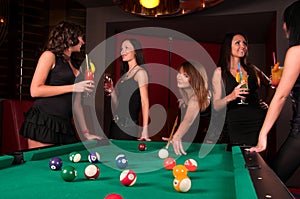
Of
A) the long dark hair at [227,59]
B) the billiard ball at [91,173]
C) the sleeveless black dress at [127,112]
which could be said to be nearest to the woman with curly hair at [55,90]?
the sleeveless black dress at [127,112]

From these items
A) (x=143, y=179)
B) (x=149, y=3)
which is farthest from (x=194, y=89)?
(x=143, y=179)

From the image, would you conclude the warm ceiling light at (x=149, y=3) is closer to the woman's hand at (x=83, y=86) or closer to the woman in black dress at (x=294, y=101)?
the woman's hand at (x=83, y=86)

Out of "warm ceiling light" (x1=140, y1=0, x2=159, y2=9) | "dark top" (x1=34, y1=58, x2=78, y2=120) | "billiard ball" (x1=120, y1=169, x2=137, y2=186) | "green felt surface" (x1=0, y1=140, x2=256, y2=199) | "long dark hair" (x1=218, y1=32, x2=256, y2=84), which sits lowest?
"green felt surface" (x1=0, y1=140, x2=256, y2=199)

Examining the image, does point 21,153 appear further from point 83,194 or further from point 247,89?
point 247,89

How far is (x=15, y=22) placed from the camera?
14.0ft

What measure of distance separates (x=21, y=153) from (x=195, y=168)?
850mm

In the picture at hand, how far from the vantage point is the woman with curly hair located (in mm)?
2133

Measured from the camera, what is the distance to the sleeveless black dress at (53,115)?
2.16m

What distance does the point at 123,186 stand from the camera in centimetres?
111

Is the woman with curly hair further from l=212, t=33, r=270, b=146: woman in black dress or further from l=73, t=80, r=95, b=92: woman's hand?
l=212, t=33, r=270, b=146: woman in black dress

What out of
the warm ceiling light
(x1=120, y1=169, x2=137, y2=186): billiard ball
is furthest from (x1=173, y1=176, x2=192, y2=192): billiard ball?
the warm ceiling light

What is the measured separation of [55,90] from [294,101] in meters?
1.52

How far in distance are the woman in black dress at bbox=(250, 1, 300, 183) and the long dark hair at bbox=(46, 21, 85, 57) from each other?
141 cm

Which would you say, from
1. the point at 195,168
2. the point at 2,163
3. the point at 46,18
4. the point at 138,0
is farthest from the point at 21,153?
the point at 46,18
